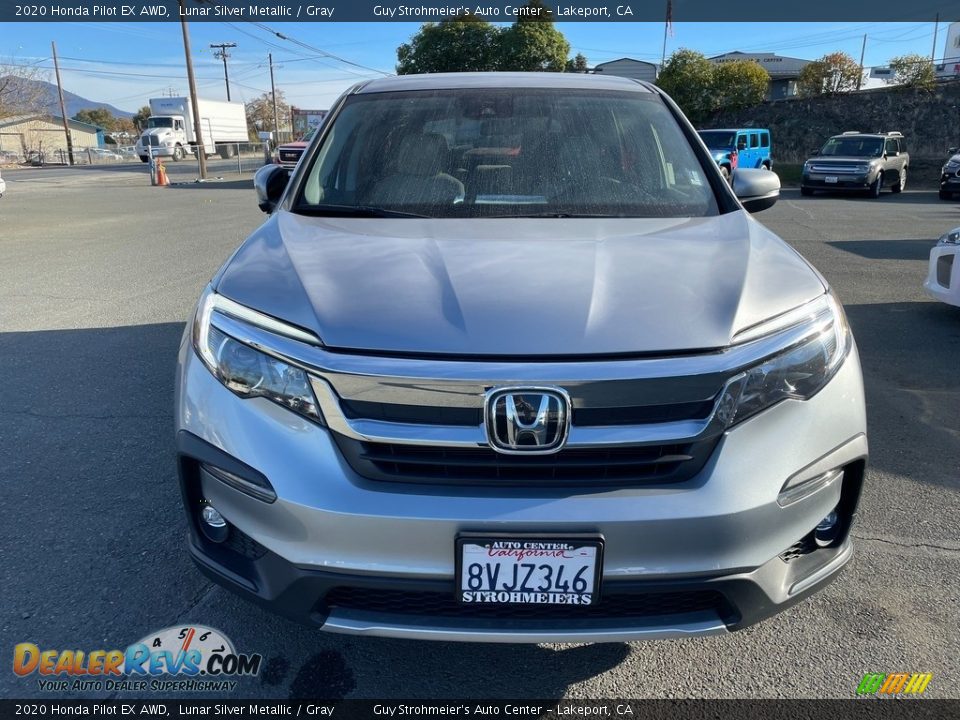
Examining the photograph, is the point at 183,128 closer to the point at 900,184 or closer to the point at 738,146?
the point at 738,146

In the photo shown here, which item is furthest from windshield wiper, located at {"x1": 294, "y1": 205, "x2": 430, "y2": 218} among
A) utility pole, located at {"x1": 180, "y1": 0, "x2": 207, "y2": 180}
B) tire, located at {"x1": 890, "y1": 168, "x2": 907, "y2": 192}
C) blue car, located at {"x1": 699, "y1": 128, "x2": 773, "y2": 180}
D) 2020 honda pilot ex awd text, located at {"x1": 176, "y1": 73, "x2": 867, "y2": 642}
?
utility pole, located at {"x1": 180, "y1": 0, "x2": 207, "y2": 180}

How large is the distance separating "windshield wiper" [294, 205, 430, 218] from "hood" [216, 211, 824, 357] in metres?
0.13

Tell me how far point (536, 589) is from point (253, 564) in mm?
691

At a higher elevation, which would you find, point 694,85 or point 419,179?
point 694,85

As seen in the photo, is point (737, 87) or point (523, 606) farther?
point (737, 87)

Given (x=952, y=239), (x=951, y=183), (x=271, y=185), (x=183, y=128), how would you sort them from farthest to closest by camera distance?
(x=183, y=128) < (x=951, y=183) < (x=952, y=239) < (x=271, y=185)

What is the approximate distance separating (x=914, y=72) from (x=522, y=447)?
137 feet

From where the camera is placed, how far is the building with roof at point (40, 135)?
58938mm

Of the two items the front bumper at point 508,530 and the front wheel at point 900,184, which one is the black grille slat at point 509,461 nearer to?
the front bumper at point 508,530

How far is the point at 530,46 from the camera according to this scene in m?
48.3

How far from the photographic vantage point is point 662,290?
1901mm

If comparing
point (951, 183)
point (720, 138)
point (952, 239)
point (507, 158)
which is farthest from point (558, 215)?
point (720, 138)

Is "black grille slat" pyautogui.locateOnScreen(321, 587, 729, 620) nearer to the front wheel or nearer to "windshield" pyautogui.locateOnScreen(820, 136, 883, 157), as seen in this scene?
"windshield" pyautogui.locateOnScreen(820, 136, 883, 157)

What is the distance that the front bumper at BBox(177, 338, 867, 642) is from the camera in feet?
5.28
